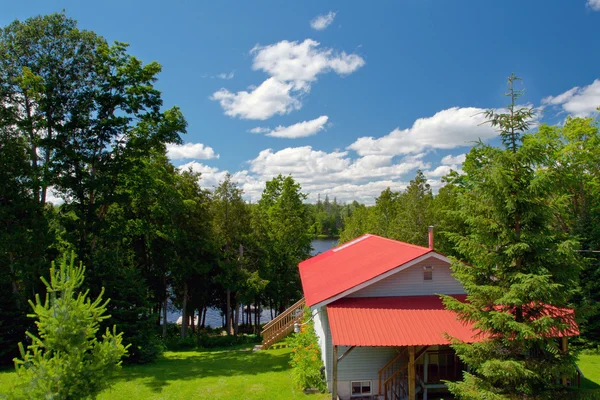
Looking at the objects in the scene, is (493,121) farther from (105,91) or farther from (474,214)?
(105,91)

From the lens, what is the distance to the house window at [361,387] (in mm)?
12582

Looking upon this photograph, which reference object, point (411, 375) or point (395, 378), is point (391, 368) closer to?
point (395, 378)

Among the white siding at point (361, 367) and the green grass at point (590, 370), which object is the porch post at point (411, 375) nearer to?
the white siding at point (361, 367)

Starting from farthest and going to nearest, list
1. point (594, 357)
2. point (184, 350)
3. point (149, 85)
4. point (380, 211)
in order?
point (380, 211), point (184, 350), point (149, 85), point (594, 357)

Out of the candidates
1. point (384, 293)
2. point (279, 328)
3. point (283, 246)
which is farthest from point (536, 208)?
point (283, 246)

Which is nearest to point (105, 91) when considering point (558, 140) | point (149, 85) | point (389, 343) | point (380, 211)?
point (149, 85)

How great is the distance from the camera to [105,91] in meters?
19.2

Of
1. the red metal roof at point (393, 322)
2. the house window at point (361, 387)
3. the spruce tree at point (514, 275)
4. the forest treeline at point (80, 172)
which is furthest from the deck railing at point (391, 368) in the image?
the forest treeline at point (80, 172)

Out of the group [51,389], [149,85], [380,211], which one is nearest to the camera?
[51,389]

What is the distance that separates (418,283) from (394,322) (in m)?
2.42

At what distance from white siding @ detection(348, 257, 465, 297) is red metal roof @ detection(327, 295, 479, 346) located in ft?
0.86

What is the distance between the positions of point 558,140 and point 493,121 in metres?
18.6

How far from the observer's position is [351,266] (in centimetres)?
1691

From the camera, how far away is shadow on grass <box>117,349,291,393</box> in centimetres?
1442
